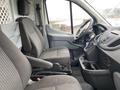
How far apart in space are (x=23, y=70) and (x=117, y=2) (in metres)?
2.12

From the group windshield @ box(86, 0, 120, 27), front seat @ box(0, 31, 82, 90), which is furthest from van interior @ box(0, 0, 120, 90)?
windshield @ box(86, 0, 120, 27)

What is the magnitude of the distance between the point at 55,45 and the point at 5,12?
154cm

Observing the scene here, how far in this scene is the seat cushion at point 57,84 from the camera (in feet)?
5.37

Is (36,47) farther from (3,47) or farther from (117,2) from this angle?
(117,2)

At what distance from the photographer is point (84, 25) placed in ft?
11.2

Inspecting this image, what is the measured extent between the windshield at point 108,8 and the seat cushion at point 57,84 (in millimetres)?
1606

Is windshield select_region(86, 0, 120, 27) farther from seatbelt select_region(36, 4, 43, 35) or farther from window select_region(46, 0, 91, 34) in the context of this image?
seatbelt select_region(36, 4, 43, 35)

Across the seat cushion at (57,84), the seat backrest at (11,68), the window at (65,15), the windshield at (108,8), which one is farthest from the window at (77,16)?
the seat backrest at (11,68)

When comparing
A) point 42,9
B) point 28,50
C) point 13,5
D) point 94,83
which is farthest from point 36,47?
point 42,9

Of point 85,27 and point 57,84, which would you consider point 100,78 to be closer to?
point 57,84

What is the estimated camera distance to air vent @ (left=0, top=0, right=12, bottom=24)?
2188mm

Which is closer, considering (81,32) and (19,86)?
(19,86)

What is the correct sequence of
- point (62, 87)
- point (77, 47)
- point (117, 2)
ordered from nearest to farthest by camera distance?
point (62, 87), point (117, 2), point (77, 47)

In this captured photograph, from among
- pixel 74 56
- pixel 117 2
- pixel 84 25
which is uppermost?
pixel 117 2
